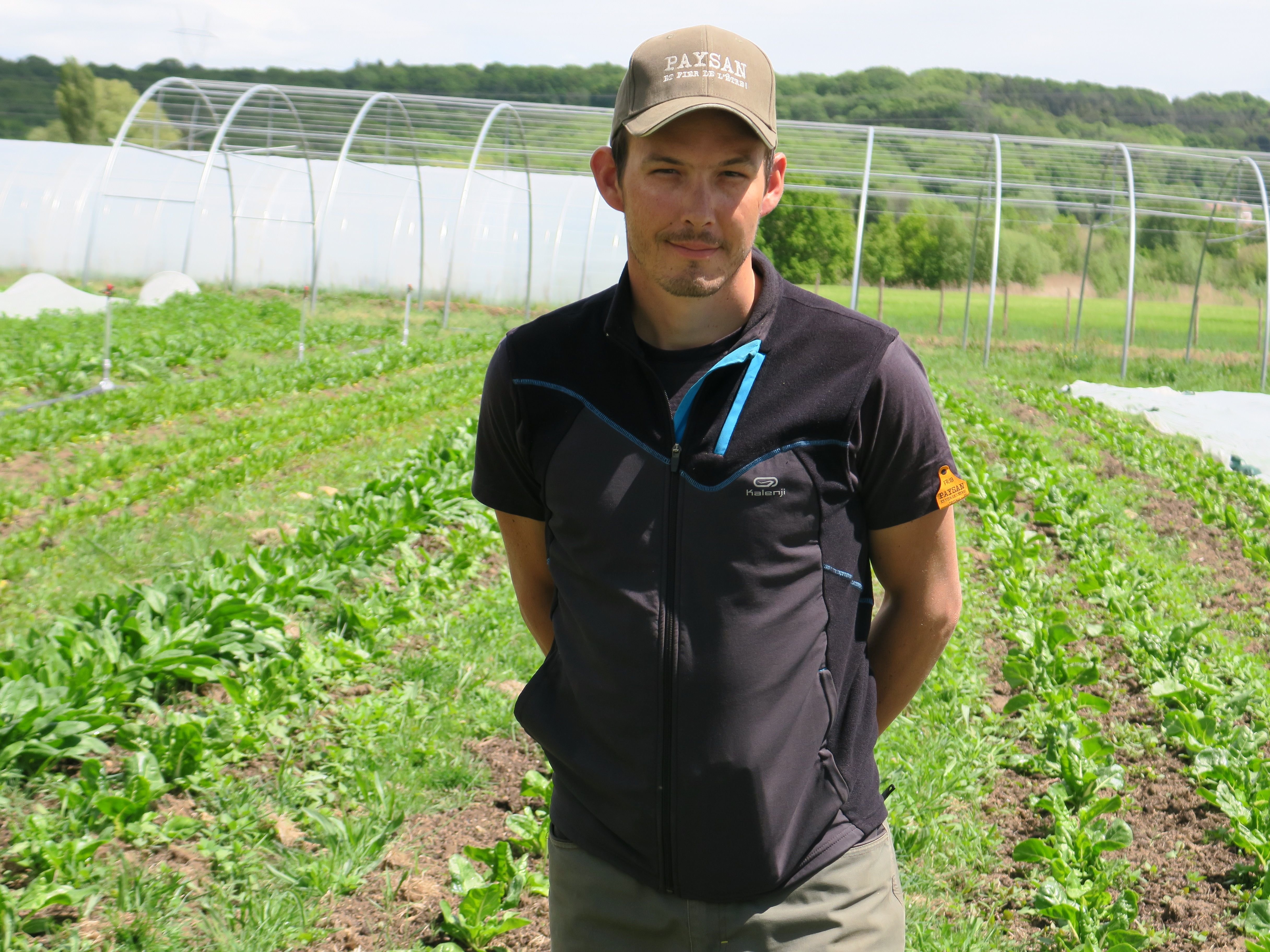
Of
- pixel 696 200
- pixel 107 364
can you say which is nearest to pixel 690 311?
pixel 696 200

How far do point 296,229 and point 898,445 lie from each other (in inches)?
1019

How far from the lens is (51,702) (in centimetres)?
370

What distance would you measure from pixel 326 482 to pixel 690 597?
736cm

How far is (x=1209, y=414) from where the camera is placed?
13.2 metres

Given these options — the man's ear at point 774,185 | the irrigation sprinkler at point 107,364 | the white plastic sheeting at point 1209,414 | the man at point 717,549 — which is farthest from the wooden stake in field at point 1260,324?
the man at point 717,549

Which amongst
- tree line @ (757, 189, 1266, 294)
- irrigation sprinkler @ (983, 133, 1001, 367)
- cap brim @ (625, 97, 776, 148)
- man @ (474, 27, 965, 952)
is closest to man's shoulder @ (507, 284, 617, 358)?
man @ (474, 27, 965, 952)

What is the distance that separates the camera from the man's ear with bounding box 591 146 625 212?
1841mm

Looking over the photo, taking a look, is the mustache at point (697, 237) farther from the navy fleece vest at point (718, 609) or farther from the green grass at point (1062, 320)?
the green grass at point (1062, 320)

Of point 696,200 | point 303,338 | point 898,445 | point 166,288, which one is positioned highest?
point 696,200

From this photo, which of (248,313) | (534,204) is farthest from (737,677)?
(534,204)

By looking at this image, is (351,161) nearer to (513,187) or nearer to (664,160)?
(513,187)

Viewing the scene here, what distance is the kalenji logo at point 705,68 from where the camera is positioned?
167cm

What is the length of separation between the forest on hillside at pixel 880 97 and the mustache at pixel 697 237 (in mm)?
74392

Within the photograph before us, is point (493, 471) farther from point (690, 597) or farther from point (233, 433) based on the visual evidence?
point (233, 433)
